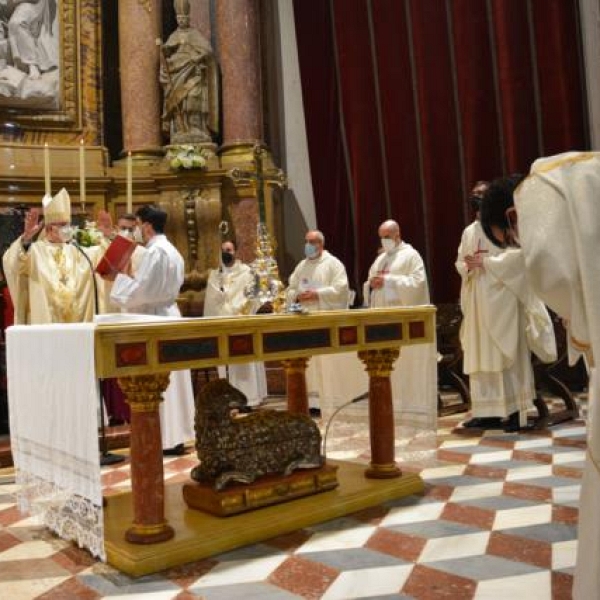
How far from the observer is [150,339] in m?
3.09

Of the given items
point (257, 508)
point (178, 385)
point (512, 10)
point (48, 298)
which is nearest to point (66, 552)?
point (257, 508)

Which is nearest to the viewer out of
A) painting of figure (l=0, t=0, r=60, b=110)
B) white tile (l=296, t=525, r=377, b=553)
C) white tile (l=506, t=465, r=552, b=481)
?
white tile (l=296, t=525, r=377, b=553)

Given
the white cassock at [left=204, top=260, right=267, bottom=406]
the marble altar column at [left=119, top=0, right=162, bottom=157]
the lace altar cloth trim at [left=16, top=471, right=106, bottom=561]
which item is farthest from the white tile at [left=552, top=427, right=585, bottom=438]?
the marble altar column at [left=119, top=0, right=162, bottom=157]

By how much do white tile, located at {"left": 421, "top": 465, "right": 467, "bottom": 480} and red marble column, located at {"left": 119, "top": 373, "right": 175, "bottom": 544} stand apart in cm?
189

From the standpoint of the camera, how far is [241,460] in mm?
3732

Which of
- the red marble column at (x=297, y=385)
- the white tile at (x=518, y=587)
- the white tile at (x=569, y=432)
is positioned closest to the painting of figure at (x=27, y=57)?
the red marble column at (x=297, y=385)

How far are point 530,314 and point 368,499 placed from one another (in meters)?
2.56

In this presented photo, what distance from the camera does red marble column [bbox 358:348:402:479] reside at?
13.8 ft

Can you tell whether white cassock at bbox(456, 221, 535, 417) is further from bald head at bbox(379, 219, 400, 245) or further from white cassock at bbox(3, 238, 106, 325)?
white cassock at bbox(3, 238, 106, 325)

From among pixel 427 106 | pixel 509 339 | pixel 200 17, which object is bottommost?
pixel 509 339

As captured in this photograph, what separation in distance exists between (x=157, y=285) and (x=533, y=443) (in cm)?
284

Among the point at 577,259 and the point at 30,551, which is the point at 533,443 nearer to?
the point at 30,551

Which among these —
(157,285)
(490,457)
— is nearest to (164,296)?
(157,285)

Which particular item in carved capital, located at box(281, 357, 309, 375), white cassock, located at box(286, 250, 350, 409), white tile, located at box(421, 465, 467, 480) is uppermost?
white cassock, located at box(286, 250, 350, 409)
